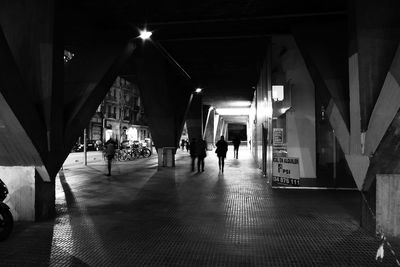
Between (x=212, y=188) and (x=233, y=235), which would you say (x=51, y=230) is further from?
(x=212, y=188)

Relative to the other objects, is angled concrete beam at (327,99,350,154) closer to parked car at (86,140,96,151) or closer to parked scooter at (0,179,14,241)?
parked scooter at (0,179,14,241)

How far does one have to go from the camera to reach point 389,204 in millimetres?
5918

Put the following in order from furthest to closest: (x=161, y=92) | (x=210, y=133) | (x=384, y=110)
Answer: (x=210, y=133) → (x=161, y=92) → (x=384, y=110)

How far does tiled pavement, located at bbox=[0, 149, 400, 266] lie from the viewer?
16.3 feet

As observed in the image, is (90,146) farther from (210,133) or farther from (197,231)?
(197,231)

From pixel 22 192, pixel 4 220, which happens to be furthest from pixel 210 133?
pixel 4 220

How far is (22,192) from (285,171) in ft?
24.6

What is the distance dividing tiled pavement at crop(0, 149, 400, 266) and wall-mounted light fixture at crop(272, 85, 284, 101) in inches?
142

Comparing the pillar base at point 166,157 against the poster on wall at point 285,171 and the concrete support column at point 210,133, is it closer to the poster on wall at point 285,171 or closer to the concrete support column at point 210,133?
the poster on wall at point 285,171

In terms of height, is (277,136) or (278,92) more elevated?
(278,92)

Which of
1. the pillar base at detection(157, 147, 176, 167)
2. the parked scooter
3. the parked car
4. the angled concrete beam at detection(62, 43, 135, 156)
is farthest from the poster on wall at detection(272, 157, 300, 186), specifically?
the parked car

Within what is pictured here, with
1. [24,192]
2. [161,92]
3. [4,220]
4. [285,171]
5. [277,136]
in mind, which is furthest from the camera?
[161,92]

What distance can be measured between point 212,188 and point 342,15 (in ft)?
20.9

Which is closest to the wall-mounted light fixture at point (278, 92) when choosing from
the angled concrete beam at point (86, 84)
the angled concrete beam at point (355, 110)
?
the angled concrete beam at point (86, 84)
